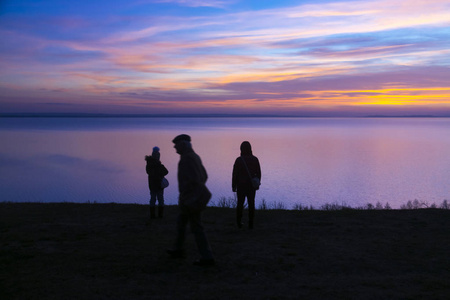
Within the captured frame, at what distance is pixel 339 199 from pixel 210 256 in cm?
Result: 1905

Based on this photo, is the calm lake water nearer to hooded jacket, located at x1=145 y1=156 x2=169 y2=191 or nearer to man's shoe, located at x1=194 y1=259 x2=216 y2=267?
hooded jacket, located at x1=145 y1=156 x2=169 y2=191

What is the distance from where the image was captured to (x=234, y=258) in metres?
7.11

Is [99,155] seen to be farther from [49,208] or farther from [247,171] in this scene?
[247,171]

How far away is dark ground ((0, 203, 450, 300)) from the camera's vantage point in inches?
218

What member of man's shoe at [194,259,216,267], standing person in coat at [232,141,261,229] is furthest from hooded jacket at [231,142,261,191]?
man's shoe at [194,259,216,267]

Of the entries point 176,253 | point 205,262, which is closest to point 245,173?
point 176,253

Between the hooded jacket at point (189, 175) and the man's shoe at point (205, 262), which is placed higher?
the hooded jacket at point (189, 175)

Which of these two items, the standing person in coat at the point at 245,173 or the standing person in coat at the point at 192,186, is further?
the standing person in coat at the point at 245,173

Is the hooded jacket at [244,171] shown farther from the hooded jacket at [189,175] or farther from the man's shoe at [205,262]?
the man's shoe at [205,262]

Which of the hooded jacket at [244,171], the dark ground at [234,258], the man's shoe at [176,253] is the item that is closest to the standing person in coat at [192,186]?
the dark ground at [234,258]

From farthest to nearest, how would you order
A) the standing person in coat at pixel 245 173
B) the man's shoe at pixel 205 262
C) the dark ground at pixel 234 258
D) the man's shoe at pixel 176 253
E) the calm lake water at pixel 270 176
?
the calm lake water at pixel 270 176 < the standing person in coat at pixel 245 173 < the man's shoe at pixel 176 253 < the man's shoe at pixel 205 262 < the dark ground at pixel 234 258

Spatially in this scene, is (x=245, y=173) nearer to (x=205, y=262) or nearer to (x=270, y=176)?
(x=205, y=262)

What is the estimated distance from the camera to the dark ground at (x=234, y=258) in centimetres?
553

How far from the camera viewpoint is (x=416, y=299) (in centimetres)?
520
